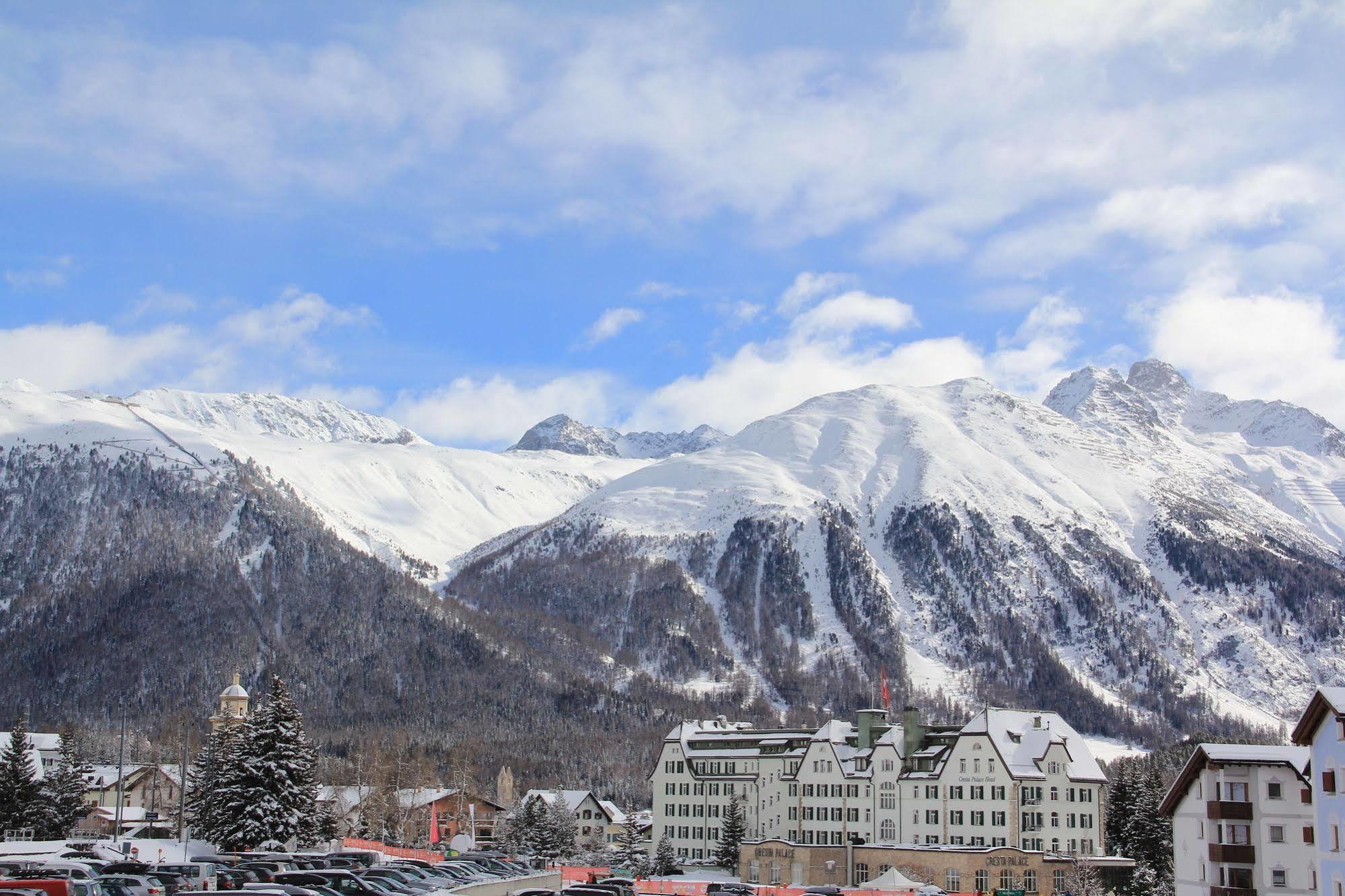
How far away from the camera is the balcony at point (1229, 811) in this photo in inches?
3219

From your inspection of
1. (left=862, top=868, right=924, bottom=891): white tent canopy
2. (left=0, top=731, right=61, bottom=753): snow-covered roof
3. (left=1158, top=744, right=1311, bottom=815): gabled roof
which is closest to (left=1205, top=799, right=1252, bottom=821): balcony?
(left=1158, top=744, right=1311, bottom=815): gabled roof

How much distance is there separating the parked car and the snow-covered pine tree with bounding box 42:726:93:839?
64451mm

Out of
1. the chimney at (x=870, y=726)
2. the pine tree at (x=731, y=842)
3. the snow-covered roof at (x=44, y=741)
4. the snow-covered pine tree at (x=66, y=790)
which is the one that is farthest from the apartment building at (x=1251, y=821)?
the snow-covered roof at (x=44, y=741)

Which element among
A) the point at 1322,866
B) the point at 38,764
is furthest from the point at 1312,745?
the point at 38,764

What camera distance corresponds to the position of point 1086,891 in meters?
120

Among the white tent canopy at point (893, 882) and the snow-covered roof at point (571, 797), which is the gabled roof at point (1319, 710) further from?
the snow-covered roof at point (571, 797)

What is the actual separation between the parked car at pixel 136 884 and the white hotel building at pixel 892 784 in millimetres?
92530

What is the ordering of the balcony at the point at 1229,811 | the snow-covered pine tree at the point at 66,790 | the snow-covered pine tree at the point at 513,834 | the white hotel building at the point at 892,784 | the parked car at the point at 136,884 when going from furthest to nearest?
the snow-covered pine tree at the point at 513,834, the white hotel building at the point at 892,784, the snow-covered pine tree at the point at 66,790, the balcony at the point at 1229,811, the parked car at the point at 136,884

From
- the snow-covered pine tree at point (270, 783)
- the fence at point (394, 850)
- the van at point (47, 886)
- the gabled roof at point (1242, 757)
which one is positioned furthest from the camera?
the fence at point (394, 850)

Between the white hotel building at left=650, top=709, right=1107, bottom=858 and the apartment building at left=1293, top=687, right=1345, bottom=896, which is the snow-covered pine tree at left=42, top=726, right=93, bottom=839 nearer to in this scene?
the white hotel building at left=650, top=709, right=1107, bottom=858

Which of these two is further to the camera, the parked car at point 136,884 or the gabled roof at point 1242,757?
the gabled roof at point 1242,757

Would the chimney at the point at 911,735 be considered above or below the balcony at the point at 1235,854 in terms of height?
above

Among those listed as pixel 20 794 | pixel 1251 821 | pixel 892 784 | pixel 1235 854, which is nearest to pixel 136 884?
pixel 1235 854

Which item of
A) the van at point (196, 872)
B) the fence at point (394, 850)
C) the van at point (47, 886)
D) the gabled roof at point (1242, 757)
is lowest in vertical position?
the fence at point (394, 850)
